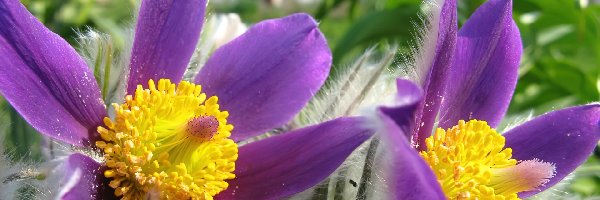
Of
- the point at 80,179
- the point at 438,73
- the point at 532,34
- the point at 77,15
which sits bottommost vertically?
the point at 80,179

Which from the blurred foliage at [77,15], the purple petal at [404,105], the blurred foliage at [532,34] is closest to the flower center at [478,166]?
the purple petal at [404,105]

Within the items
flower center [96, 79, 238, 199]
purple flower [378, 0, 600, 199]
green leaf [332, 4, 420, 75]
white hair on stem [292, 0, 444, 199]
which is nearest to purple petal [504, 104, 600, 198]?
purple flower [378, 0, 600, 199]

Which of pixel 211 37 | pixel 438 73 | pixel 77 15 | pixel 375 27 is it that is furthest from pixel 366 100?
pixel 77 15

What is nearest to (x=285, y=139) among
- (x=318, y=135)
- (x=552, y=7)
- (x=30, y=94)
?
(x=318, y=135)

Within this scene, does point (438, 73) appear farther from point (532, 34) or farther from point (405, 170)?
point (532, 34)

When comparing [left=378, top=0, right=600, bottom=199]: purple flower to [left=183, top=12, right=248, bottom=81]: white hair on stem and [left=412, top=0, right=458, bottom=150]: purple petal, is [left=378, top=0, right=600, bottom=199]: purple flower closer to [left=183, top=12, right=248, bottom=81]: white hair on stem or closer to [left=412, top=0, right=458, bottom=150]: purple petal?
[left=412, top=0, right=458, bottom=150]: purple petal

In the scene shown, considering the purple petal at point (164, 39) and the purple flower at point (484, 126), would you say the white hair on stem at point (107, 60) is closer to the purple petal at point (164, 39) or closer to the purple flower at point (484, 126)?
the purple petal at point (164, 39)
